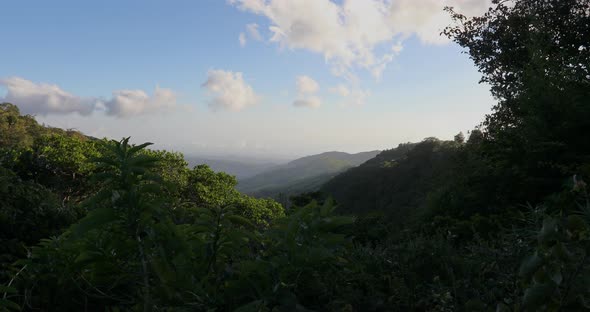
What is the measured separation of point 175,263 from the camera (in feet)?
5.08

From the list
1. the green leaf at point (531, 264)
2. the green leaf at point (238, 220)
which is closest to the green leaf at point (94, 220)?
the green leaf at point (238, 220)

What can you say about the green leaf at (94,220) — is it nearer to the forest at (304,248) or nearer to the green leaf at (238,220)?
the forest at (304,248)

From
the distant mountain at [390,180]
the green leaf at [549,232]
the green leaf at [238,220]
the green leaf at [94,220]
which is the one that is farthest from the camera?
Answer: the distant mountain at [390,180]

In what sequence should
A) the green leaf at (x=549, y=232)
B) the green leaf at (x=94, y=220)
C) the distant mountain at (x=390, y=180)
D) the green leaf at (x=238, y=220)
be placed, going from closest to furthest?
the green leaf at (x=549, y=232) → the green leaf at (x=94, y=220) → the green leaf at (x=238, y=220) → the distant mountain at (x=390, y=180)

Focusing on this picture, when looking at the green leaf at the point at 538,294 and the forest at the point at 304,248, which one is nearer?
the green leaf at the point at 538,294

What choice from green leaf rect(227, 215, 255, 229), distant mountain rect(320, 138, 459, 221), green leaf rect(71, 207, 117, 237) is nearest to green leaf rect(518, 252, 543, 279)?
green leaf rect(227, 215, 255, 229)

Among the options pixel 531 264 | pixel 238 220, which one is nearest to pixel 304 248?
pixel 238 220

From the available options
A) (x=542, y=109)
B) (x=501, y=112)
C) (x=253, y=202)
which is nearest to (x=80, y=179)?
(x=253, y=202)

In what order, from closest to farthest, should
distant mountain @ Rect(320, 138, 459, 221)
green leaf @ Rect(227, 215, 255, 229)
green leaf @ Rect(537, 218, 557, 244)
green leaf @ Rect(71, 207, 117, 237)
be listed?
green leaf @ Rect(537, 218, 557, 244)
green leaf @ Rect(71, 207, 117, 237)
green leaf @ Rect(227, 215, 255, 229)
distant mountain @ Rect(320, 138, 459, 221)

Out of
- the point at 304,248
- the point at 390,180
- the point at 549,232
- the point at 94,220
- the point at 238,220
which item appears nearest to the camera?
the point at 549,232

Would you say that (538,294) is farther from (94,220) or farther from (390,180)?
(390,180)

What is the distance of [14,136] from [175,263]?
40.0 m

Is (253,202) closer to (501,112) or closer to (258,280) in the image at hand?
(501,112)

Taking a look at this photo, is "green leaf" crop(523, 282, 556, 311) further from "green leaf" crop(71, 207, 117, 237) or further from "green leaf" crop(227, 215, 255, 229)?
"green leaf" crop(71, 207, 117, 237)
